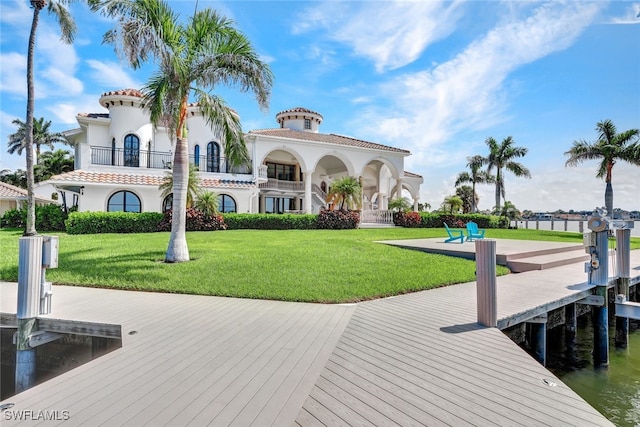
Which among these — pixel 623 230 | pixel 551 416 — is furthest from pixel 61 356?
pixel 623 230

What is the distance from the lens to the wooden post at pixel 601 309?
747 centimetres

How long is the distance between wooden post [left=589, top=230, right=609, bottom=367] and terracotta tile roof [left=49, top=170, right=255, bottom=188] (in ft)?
70.2

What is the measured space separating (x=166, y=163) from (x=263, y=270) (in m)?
18.8

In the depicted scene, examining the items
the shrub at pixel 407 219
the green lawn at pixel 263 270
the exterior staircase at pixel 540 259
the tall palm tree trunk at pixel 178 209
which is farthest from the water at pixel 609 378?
the shrub at pixel 407 219

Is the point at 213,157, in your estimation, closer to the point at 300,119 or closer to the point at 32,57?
the point at 300,119

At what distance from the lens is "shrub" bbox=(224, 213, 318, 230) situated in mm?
22609

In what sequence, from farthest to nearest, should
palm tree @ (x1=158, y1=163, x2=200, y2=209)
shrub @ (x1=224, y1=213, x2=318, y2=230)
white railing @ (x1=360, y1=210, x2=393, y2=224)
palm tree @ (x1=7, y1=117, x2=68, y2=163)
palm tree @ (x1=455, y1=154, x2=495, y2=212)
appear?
palm tree @ (x1=7, y1=117, x2=68, y2=163)
palm tree @ (x1=455, y1=154, x2=495, y2=212)
white railing @ (x1=360, y1=210, x2=393, y2=224)
shrub @ (x1=224, y1=213, x2=318, y2=230)
palm tree @ (x1=158, y1=163, x2=200, y2=209)

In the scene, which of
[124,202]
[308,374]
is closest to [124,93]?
[124,202]

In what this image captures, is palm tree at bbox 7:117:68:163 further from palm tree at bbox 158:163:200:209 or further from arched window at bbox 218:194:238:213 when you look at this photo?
palm tree at bbox 158:163:200:209

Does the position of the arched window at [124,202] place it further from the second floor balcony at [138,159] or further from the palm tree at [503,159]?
the palm tree at [503,159]

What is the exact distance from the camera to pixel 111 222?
63.5ft

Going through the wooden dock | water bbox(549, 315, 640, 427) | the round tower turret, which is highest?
the round tower turret

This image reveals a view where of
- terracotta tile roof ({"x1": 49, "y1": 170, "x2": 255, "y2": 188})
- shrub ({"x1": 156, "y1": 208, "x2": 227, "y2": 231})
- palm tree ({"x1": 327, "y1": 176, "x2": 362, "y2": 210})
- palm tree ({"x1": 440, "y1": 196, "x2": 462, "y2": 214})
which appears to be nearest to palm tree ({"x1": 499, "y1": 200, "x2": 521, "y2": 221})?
palm tree ({"x1": 440, "y1": 196, "x2": 462, "y2": 214})

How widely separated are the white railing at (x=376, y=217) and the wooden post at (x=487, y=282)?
2265 centimetres
